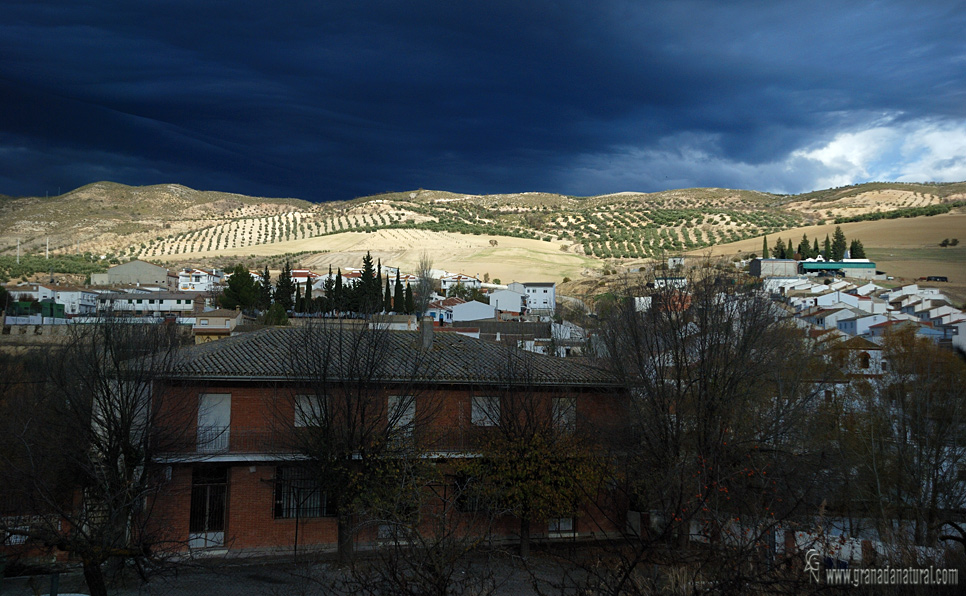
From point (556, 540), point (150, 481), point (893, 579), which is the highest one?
point (893, 579)

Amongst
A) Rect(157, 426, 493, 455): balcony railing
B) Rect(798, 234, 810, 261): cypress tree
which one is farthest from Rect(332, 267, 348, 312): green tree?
Rect(798, 234, 810, 261): cypress tree

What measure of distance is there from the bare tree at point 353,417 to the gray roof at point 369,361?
0.25ft

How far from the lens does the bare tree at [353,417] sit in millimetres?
17234

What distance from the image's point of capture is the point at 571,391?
21672mm

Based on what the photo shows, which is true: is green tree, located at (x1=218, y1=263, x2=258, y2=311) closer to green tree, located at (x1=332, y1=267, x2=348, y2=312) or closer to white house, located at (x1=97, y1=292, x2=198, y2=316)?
white house, located at (x1=97, y1=292, x2=198, y2=316)

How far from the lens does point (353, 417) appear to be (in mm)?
17922

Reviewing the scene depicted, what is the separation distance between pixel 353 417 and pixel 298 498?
344 cm

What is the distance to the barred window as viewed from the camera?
1942cm

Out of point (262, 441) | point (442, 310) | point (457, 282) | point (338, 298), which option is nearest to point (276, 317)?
point (338, 298)

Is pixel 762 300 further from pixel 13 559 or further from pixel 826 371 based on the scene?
pixel 13 559

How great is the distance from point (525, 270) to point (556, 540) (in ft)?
374

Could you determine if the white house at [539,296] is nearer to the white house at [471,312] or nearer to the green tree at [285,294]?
the white house at [471,312]

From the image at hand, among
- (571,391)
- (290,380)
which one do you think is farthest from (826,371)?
(290,380)

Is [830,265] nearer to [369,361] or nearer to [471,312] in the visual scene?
[471,312]
